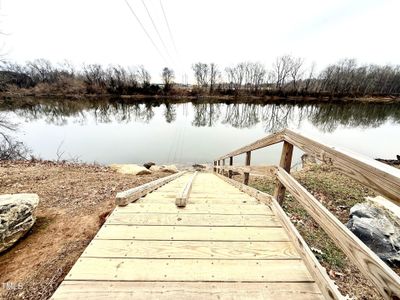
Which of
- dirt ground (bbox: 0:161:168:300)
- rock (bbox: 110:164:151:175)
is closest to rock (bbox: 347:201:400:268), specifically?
dirt ground (bbox: 0:161:168:300)

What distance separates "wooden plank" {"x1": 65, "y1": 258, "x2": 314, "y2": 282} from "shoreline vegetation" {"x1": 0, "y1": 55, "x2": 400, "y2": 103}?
43127mm

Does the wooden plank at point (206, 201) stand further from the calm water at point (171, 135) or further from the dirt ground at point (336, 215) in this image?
the calm water at point (171, 135)

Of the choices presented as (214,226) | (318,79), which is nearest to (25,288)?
(214,226)

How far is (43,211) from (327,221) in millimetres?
4632

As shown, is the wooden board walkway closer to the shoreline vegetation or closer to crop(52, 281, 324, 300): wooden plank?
crop(52, 281, 324, 300): wooden plank

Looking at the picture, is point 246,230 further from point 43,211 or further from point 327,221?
point 43,211

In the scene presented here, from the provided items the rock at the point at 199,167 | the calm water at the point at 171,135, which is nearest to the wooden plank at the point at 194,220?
the calm water at the point at 171,135

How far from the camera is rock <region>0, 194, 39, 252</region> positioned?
275 centimetres

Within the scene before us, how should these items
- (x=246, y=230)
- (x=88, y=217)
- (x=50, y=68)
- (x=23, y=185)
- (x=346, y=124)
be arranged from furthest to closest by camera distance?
(x=50, y=68) → (x=346, y=124) → (x=23, y=185) → (x=88, y=217) → (x=246, y=230)

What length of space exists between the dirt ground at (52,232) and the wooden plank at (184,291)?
1249 millimetres

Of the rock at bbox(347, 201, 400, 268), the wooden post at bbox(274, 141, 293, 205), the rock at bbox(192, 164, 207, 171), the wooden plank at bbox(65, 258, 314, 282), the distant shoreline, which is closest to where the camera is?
the wooden plank at bbox(65, 258, 314, 282)

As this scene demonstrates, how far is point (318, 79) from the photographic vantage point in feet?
179

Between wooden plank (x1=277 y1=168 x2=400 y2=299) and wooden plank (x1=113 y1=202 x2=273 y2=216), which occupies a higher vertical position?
wooden plank (x1=277 y1=168 x2=400 y2=299)

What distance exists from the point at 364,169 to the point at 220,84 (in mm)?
52275
